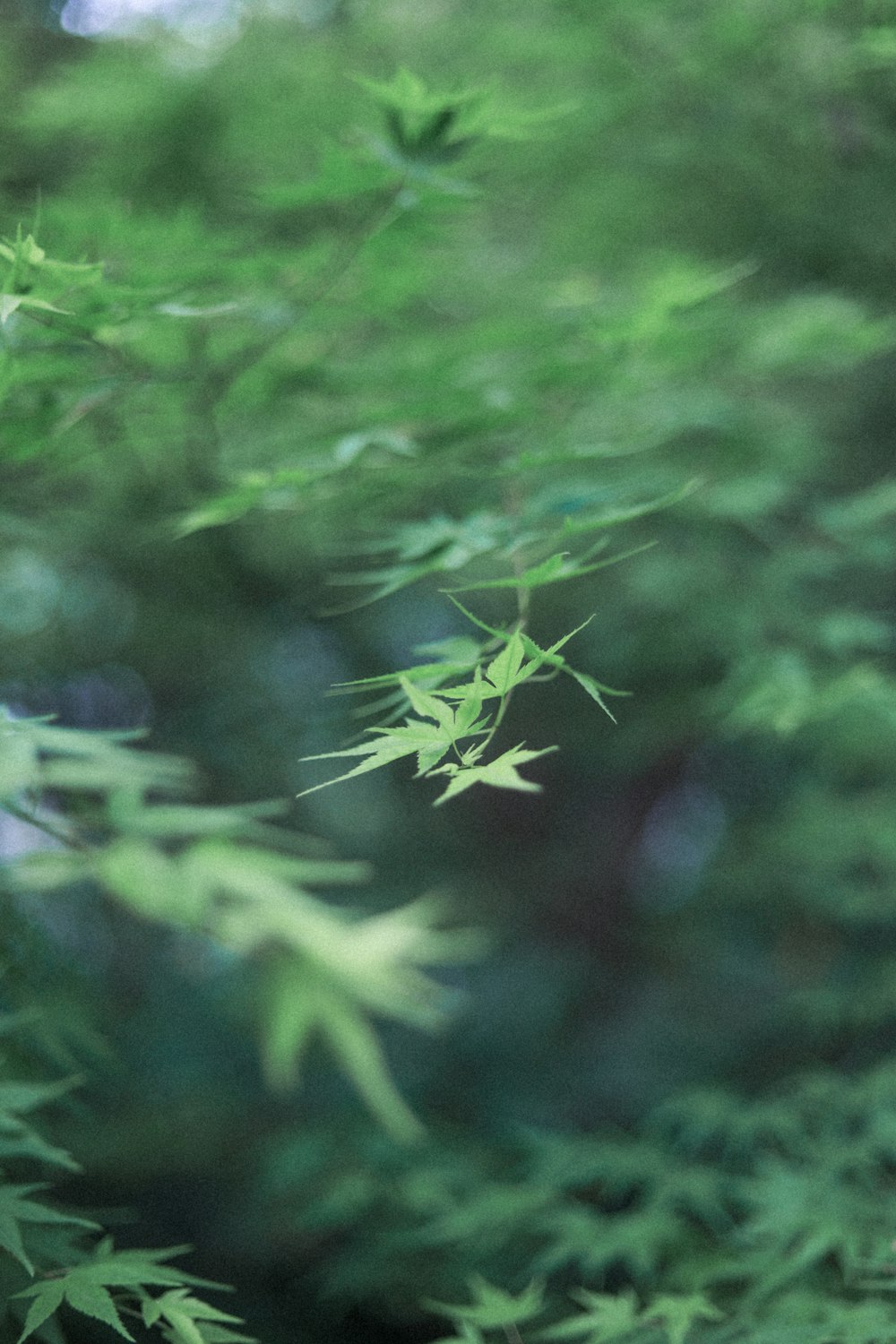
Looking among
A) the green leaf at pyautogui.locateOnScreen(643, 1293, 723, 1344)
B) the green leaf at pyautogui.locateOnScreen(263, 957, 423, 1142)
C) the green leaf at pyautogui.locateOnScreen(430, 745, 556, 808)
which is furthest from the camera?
the green leaf at pyautogui.locateOnScreen(263, 957, 423, 1142)

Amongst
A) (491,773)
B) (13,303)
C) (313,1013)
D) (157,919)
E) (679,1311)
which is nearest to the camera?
(491,773)

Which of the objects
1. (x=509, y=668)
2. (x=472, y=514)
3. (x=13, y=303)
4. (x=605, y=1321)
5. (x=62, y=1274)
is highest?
(x=13, y=303)

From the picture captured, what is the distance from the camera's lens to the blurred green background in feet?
3.84

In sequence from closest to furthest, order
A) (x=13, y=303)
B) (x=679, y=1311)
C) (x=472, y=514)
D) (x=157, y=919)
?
(x=13, y=303)
(x=679, y=1311)
(x=472, y=514)
(x=157, y=919)

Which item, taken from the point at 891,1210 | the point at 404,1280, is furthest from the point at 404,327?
the point at 404,1280

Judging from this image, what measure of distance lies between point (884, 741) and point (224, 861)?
1.27 meters

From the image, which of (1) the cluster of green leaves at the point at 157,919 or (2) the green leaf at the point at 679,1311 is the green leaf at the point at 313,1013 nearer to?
(1) the cluster of green leaves at the point at 157,919

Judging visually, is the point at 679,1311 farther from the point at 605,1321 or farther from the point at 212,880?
the point at 212,880

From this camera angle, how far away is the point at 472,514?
1.01 meters

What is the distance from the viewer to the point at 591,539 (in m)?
1.89

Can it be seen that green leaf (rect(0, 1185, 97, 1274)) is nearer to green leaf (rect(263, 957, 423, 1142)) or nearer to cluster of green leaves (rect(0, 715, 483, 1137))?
cluster of green leaves (rect(0, 715, 483, 1137))

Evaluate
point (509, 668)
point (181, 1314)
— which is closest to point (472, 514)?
point (509, 668)

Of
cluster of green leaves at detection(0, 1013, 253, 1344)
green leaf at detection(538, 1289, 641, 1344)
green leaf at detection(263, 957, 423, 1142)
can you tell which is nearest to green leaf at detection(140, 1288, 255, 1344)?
cluster of green leaves at detection(0, 1013, 253, 1344)

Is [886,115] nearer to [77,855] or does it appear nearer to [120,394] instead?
[120,394]
